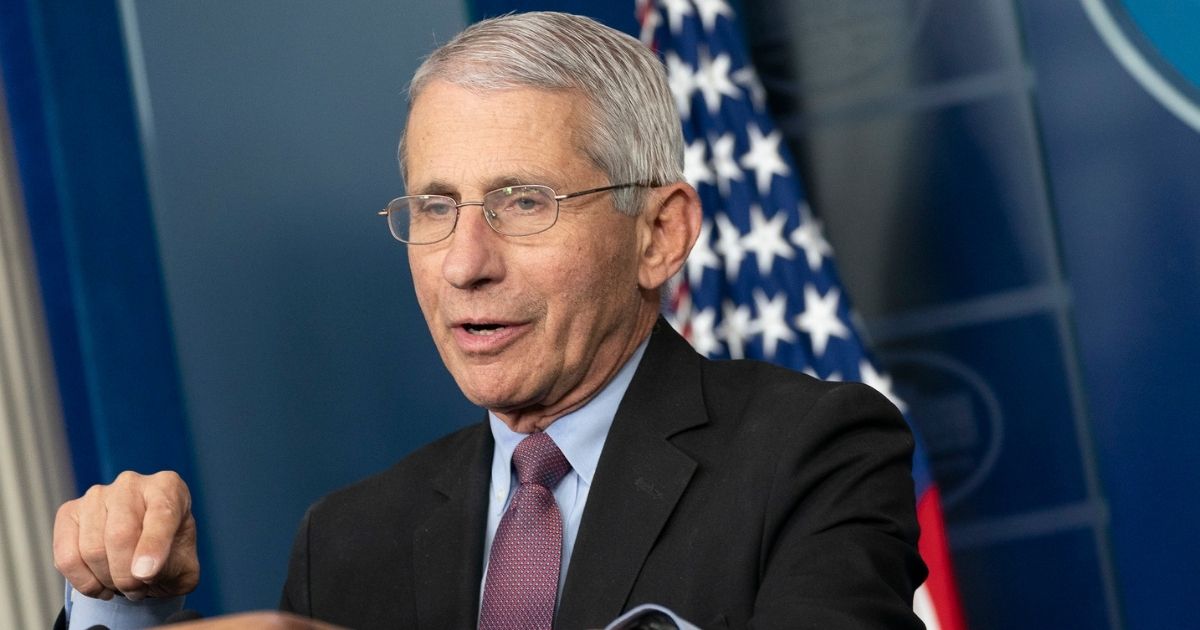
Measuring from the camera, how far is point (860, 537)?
1.78 meters

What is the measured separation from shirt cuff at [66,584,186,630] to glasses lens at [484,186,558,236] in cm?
75

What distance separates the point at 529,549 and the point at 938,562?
6.33 ft

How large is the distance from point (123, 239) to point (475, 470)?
174 centimetres

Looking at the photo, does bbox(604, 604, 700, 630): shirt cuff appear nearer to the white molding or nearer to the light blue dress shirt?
the light blue dress shirt

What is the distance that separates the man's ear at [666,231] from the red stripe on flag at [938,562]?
156 cm

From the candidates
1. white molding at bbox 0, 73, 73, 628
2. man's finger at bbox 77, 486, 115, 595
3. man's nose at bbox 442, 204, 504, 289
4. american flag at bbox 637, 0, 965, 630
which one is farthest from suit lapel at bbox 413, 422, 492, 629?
american flag at bbox 637, 0, 965, 630

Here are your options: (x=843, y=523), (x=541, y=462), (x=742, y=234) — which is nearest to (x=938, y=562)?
(x=742, y=234)

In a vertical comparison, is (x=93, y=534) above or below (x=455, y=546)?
above

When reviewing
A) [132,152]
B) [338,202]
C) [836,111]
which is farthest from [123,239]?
[836,111]

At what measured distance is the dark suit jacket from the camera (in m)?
1.77

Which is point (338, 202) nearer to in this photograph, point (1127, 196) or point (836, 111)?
point (836, 111)

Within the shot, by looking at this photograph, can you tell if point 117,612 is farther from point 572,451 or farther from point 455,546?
point 572,451

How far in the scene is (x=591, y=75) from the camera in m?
2.12

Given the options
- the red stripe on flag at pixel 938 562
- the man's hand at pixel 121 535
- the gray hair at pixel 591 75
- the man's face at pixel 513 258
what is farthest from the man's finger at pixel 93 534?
the red stripe on flag at pixel 938 562
